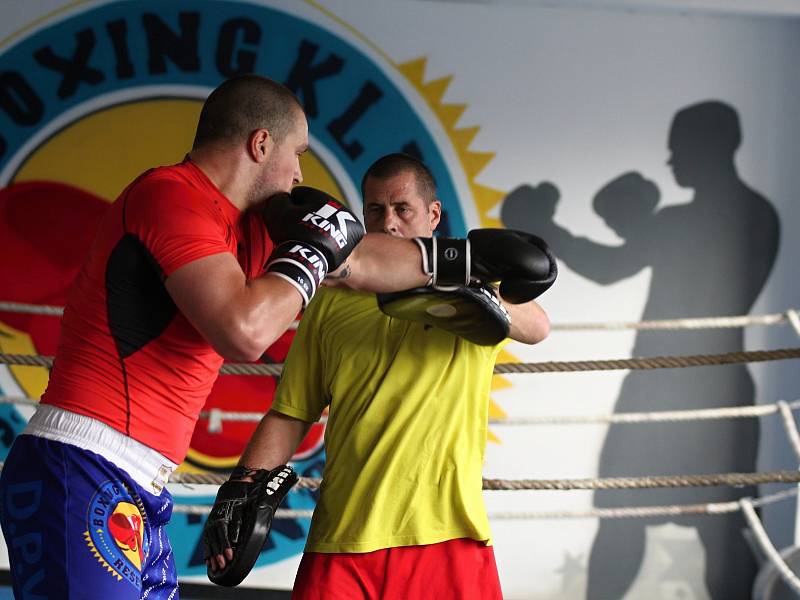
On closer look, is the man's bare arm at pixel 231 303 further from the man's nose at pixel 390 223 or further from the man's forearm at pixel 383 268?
the man's nose at pixel 390 223

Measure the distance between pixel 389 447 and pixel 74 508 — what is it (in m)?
0.56

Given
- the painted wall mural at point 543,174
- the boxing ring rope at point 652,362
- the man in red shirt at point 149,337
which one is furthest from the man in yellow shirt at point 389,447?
the painted wall mural at point 543,174

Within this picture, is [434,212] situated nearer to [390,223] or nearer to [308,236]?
[390,223]

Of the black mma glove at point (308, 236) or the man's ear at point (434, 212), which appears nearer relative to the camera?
the black mma glove at point (308, 236)

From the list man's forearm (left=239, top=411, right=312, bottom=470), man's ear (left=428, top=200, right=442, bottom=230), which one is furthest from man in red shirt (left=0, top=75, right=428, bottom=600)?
man's ear (left=428, top=200, right=442, bottom=230)

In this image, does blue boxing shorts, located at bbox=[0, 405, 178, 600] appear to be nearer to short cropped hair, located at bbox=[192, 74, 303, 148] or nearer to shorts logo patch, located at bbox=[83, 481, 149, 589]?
shorts logo patch, located at bbox=[83, 481, 149, 589]

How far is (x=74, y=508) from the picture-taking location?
50.2 inches

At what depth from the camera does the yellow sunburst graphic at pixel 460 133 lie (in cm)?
371

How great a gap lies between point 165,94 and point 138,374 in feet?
8.63

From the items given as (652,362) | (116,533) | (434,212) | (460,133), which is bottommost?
(116,533)

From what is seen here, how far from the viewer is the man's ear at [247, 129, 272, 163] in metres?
1.42

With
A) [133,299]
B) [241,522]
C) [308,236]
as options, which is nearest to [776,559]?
[241,522]

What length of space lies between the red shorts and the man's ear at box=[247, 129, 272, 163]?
2.35 feet

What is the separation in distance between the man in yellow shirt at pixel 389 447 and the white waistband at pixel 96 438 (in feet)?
1.08
